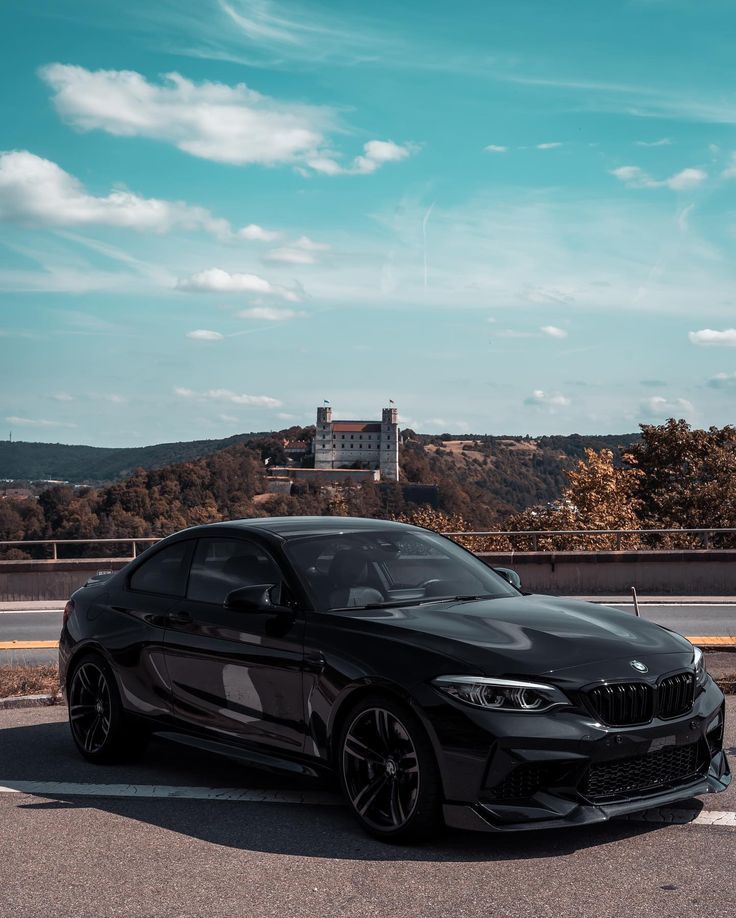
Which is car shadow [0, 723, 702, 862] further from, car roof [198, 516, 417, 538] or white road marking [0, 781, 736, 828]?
car roof [198, 516, 417, 538]

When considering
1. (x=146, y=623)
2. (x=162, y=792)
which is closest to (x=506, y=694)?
(x=162, y=792)

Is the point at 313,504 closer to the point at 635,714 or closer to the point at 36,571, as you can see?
the point at 36,571

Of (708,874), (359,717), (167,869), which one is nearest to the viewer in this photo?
(708,874)

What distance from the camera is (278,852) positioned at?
5297mm

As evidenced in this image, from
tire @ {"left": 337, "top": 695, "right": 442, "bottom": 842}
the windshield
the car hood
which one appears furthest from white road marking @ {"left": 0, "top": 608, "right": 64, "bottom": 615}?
tire @ {"left": 337, "top": 695, "right": 442, "bottom": 842}

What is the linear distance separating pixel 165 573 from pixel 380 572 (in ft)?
5.00

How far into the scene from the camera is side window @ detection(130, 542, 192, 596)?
7.07 m

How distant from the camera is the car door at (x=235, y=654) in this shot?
6.02 meters

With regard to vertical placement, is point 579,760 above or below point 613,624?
below

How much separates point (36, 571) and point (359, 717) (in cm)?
2207

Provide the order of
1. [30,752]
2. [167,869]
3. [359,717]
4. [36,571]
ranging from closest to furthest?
[167,869]
[359,717]
[30,752]
[36,571]

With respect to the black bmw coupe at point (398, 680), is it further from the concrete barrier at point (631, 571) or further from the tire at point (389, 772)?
the concrete barrier at point (631, 571)

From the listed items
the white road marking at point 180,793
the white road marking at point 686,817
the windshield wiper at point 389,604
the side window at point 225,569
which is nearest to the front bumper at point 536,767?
the white road marking at point 686,817

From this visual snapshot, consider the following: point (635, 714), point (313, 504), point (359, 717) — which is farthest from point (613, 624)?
point (313, 504)
